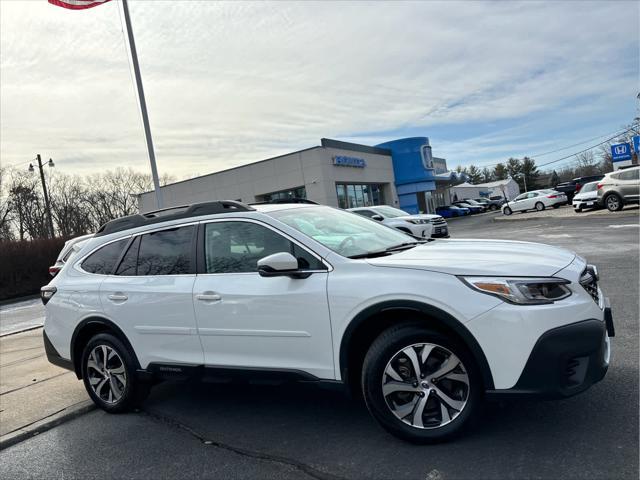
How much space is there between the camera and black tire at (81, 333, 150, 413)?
4.46 meters

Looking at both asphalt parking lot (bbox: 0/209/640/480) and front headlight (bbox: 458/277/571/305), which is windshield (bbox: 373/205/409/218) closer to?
asphalt parking lot (bbox: 0/209/640/480)

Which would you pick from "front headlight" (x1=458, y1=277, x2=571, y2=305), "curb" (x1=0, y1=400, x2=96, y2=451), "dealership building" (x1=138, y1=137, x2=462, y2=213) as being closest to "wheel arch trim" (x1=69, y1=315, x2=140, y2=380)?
"curb" (x1=0, y1=400, x2=96, y2=451)

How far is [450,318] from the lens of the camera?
3027 millimetres

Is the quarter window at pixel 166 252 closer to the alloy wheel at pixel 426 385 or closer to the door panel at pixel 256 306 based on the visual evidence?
the door panel at pixel 256 306

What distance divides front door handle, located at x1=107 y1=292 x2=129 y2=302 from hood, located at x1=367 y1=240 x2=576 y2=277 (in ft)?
7.56

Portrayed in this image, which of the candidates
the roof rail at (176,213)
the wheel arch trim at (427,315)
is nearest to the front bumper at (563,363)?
the wheel arch trim at (427,315)

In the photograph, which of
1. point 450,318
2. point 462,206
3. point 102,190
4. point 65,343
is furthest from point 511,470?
point 102,190

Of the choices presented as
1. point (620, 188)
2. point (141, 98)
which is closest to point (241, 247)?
point (141, 98)

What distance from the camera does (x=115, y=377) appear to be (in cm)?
460

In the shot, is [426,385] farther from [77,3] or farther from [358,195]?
[358,195]

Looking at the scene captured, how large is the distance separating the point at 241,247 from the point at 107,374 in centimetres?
191

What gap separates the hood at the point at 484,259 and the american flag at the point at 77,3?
10981 mm

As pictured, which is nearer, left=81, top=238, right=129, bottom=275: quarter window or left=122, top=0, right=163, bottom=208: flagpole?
left=81, top=238, right=129, bottom=275: quarter window

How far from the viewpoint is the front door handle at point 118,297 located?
173 inches
